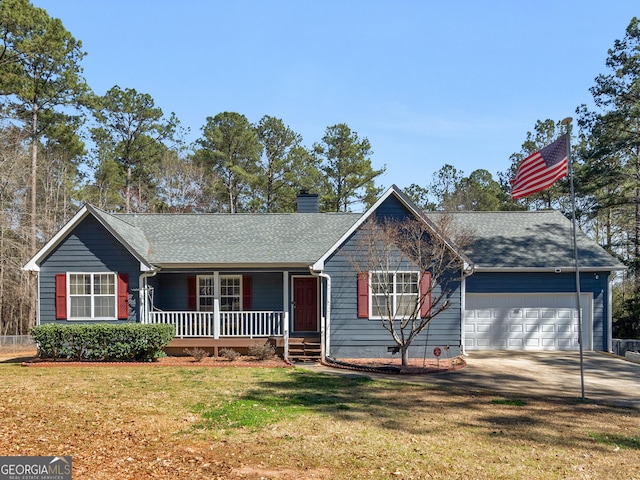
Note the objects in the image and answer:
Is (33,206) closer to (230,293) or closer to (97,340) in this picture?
(97,340)

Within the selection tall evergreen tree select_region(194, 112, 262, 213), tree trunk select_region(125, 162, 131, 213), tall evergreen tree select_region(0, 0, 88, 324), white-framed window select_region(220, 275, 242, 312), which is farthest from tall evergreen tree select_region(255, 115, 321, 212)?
white-framed window select_region(220, 275, 242, 312)

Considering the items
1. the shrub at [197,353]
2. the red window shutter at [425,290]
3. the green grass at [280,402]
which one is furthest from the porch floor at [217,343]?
the red window shutter at [425,290]

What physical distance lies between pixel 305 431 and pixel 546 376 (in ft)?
28.0

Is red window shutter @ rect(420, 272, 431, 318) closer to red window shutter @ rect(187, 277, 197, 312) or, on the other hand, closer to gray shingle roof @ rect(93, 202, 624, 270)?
gray shingle roof @ rect(93, 202, 624, 270)

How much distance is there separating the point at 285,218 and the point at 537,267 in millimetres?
10141

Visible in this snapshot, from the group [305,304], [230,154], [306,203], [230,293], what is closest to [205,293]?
[230,293]

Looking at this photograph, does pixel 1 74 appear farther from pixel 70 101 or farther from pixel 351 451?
pixel 351 451

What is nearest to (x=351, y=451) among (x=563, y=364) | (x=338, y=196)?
(x=563, y=364)

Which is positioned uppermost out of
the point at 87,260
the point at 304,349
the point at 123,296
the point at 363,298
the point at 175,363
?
the point at 87,260

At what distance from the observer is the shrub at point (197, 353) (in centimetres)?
1490

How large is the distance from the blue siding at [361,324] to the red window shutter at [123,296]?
6615 millimetres

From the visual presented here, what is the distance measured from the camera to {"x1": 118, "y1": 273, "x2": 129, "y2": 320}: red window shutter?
51.1 ft

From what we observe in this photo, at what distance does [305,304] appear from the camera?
17.1 m

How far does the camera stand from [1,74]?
22.6 metres
